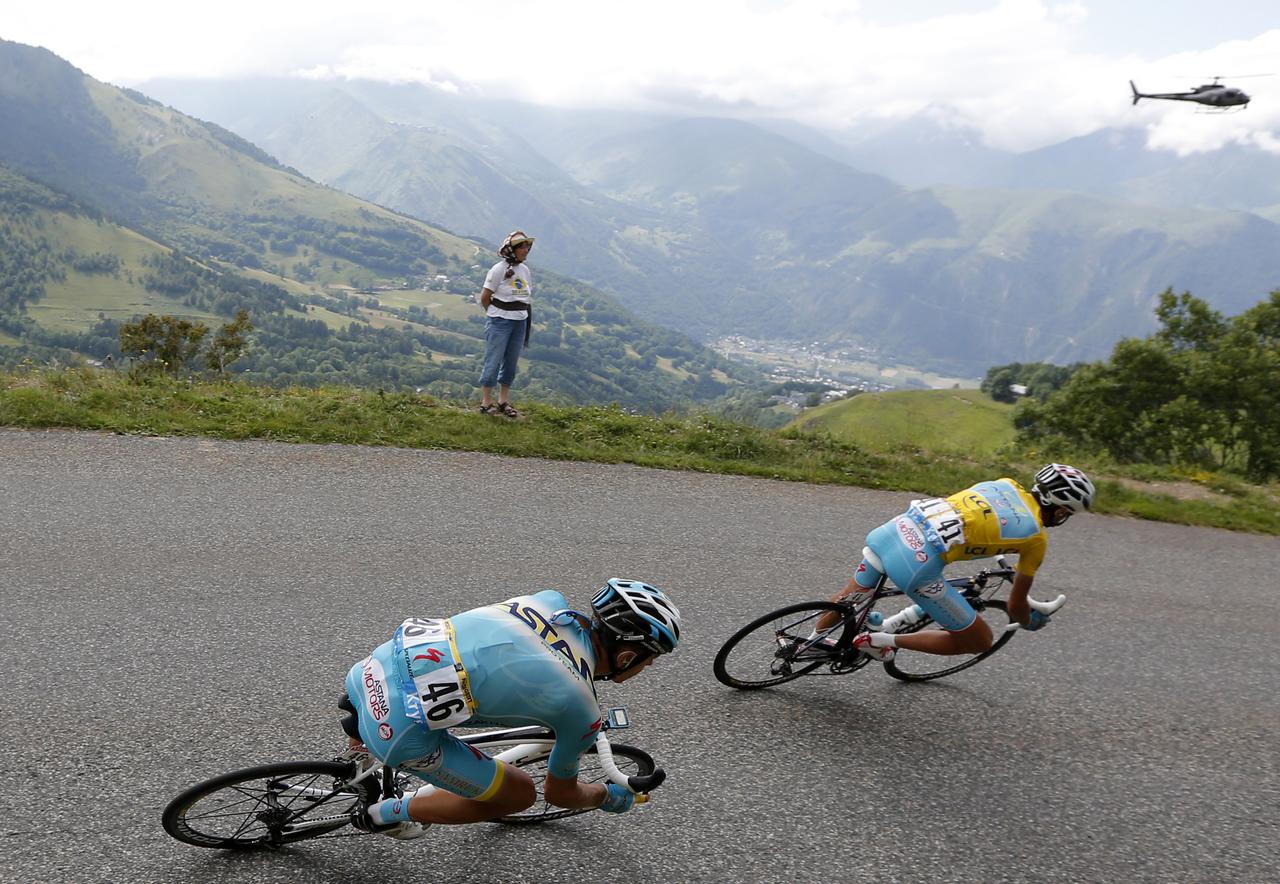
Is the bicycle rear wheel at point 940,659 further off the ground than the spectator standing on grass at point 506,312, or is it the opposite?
the spectator standing on grass at point 506,312

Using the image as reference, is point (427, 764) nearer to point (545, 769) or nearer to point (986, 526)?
point (545, 769)

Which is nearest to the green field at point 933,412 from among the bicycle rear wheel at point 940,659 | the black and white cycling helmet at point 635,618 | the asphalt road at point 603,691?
the asphalt road at point 603,691

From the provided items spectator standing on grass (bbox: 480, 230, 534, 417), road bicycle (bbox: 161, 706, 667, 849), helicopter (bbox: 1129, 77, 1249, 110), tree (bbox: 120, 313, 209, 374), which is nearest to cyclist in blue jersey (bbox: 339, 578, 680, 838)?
road bicycle (bbox: 161, 706, 667, 849)

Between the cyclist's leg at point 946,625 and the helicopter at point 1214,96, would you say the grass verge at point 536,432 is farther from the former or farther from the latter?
the helicopter at point 1214,96

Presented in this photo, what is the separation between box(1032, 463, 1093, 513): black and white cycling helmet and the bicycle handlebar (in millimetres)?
3477

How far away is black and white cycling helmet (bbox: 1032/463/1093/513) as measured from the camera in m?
5.63

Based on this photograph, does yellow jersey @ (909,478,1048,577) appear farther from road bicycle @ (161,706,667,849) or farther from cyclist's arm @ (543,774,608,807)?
cyclist's arm @ (543,774,608,807)

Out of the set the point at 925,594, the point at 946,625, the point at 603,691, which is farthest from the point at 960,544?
the point at 603,691

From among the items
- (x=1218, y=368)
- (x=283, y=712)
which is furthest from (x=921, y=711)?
(x=1218, y=368)

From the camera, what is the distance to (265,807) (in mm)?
3838

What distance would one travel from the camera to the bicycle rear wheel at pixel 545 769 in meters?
4.18

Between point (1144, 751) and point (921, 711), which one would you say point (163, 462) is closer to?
point (921, 711)

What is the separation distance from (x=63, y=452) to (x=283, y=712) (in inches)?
213

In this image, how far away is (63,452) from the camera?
8.46 m
